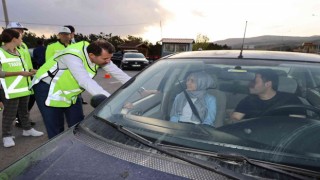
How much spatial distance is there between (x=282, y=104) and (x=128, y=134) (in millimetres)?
996

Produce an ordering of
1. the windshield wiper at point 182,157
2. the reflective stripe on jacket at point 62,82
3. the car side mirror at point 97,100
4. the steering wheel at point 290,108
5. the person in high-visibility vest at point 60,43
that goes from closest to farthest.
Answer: the windshield wiper at point 182,157
the steering wheel at point 290,108
the car side mirror at point 97,100
the reflective stripe on jacket at point 62,82
the person in high-visibility vest at point 60,43

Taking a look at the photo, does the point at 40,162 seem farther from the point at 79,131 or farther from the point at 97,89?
the point at 97,89

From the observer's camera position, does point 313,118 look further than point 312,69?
No

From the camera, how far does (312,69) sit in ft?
7.02

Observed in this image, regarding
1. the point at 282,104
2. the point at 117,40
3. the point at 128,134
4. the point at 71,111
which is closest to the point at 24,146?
the point at 71,111

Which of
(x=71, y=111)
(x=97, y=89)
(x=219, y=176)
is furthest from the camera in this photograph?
(x=71, y=111)

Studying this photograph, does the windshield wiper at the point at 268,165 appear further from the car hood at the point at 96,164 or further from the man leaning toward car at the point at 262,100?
the man leaning toward car at the point at 262,100

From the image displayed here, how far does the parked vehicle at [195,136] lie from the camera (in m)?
1.50

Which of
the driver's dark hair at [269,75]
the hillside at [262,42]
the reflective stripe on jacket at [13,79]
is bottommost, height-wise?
the reflective stripe on jacket at [13,79]

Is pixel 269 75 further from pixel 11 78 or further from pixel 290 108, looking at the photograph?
pixel 11 78

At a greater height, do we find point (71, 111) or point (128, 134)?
point (128, 134)

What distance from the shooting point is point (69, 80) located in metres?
3.02

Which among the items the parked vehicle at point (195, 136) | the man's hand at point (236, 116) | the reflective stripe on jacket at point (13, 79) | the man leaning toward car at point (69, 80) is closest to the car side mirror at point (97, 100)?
the parked vehicle at point (195, 136)

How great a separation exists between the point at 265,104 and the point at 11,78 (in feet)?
12.2
